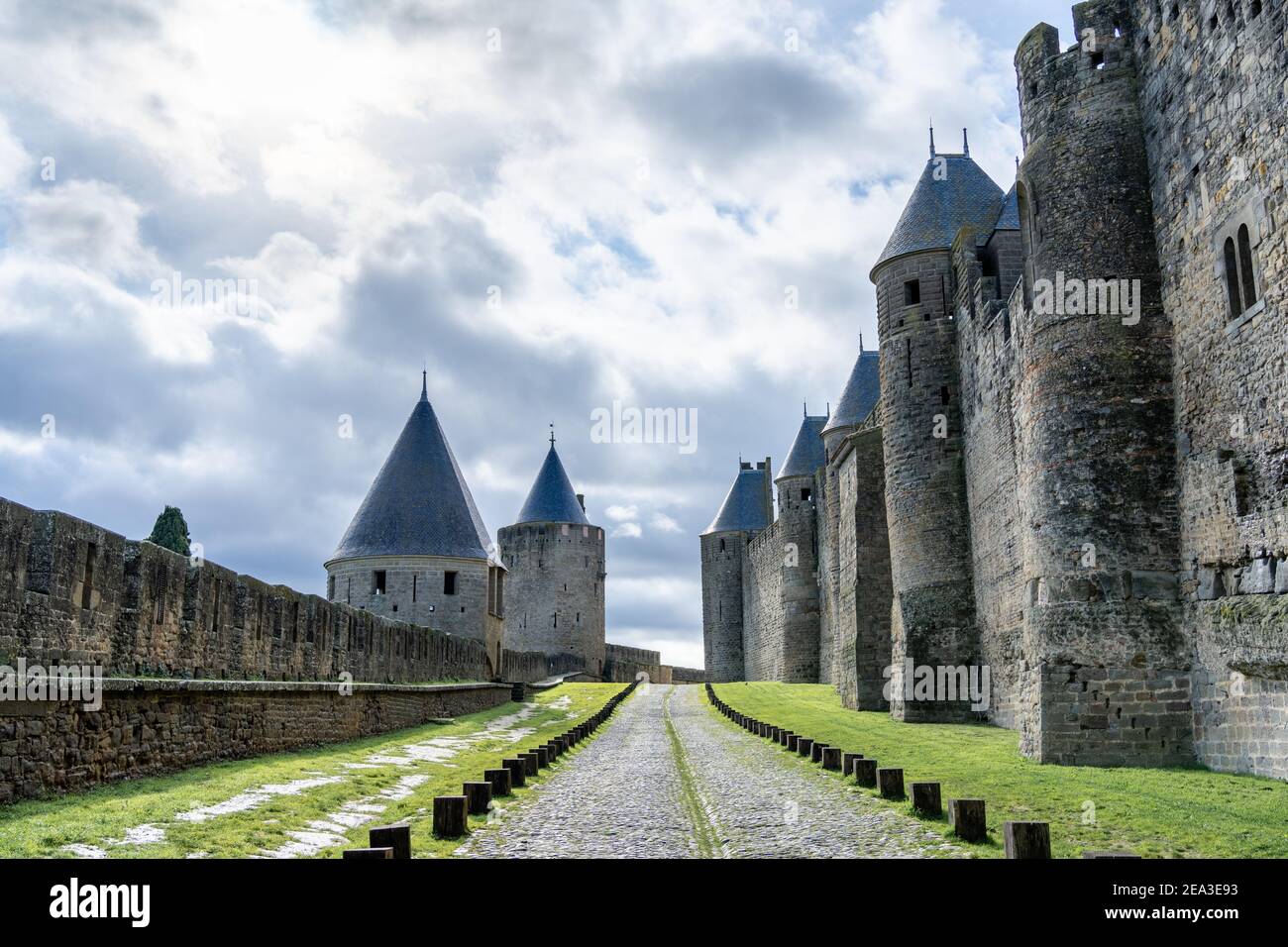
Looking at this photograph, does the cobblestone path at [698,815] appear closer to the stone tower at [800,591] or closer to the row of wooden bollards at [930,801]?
the row of wooden bollards at [930,801]

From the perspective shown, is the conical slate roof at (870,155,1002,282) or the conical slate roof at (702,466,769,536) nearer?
the conical slate roof at (870,155,1002,282)

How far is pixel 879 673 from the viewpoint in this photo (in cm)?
2680

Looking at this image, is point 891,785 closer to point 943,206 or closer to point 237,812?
point 237,812

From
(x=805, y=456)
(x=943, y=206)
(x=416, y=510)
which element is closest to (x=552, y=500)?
(x=805, y=456)

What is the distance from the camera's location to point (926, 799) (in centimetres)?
943

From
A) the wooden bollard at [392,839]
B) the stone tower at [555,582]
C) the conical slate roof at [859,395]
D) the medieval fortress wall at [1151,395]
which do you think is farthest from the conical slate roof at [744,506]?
the wooden bollard at [392,839]

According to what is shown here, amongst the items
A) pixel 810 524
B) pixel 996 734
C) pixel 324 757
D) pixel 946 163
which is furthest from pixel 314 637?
pixel 810 524

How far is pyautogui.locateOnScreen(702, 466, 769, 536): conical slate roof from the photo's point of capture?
197ft

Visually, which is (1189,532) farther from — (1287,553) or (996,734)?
(996,734)

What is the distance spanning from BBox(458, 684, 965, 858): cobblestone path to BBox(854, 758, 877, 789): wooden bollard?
223mm

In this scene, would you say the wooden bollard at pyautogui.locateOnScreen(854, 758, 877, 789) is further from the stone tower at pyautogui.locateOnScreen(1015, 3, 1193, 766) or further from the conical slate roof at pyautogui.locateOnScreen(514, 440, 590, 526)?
the conical slate roof at pyautogui.locateOnScreen(514, 440, 590, 526)

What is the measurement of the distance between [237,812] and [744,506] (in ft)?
172

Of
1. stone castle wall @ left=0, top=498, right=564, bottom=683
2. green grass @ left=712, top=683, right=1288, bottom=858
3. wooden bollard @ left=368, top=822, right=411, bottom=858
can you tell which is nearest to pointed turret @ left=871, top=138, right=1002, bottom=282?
green grass @ left=712, top=683, right=1288, bottom=858

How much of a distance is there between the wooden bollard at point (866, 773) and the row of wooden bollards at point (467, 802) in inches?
144
